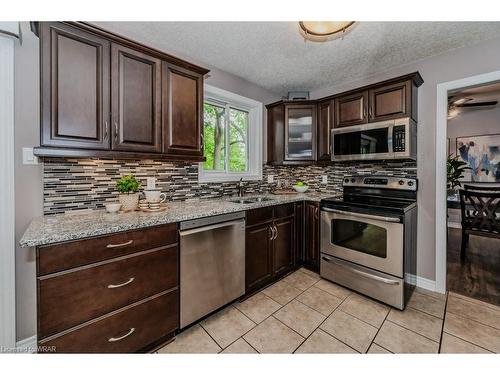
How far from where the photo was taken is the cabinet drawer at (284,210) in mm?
2416

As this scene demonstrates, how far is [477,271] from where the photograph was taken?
2658 mm

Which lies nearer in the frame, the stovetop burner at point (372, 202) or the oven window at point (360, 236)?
the oven window at point (360, 236)

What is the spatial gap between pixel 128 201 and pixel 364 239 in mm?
2167

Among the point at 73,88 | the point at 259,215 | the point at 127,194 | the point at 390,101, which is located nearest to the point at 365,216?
the point at 259,215

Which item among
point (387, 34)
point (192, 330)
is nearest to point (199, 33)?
point (387, 34)

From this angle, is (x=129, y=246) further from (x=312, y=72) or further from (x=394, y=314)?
(x=312, y=72)

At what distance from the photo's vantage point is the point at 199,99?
2094 mm

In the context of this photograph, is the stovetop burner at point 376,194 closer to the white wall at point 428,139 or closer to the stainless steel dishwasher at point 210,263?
the white wall at point 428,139

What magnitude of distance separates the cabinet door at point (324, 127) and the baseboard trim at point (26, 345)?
3.21 m

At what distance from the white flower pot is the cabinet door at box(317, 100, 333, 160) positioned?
2.30 meters

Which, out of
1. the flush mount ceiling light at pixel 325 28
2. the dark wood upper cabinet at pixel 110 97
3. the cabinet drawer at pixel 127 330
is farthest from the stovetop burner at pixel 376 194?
the cabinet drawer at pixel 127 330

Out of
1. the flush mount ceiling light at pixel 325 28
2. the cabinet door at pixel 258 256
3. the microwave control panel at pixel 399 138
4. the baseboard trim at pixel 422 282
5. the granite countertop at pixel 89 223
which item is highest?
the flush mount ceiling light at pixel 325 28

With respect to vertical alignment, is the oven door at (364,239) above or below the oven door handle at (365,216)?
below
